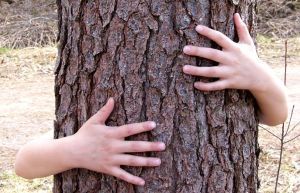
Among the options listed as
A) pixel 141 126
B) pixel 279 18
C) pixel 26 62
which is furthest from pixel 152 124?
pixel 279 18

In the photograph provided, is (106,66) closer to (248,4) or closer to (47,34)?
(248,4)

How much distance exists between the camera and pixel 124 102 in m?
1.81

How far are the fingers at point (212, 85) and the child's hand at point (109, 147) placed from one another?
0.53 feet

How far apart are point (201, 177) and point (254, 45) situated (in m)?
0.40

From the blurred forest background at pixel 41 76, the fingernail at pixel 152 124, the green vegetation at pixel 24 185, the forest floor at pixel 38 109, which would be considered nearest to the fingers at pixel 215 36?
the fingernail at pixel 152 124

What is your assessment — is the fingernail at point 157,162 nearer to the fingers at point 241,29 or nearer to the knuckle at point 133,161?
the knuckle at point 133,161

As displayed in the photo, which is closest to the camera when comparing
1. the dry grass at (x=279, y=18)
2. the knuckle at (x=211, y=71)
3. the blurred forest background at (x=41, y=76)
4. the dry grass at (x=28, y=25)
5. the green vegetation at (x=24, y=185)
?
the knuckle at (x=211, y=71)

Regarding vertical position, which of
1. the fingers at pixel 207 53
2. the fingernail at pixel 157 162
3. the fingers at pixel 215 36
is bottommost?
the fingernail at pixel 157 162

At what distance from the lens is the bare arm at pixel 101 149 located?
1772 mm

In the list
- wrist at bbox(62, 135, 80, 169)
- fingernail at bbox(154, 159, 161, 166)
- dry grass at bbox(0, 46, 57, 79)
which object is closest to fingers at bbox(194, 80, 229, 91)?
fingernail at bbox(154, 159, 161, 166)

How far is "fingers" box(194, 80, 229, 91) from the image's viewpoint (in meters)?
1.75

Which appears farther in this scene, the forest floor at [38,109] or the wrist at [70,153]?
the forest floor at [38,109]

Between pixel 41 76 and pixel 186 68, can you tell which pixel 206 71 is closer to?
pixel 186 68

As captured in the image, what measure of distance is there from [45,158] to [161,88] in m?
0.39
